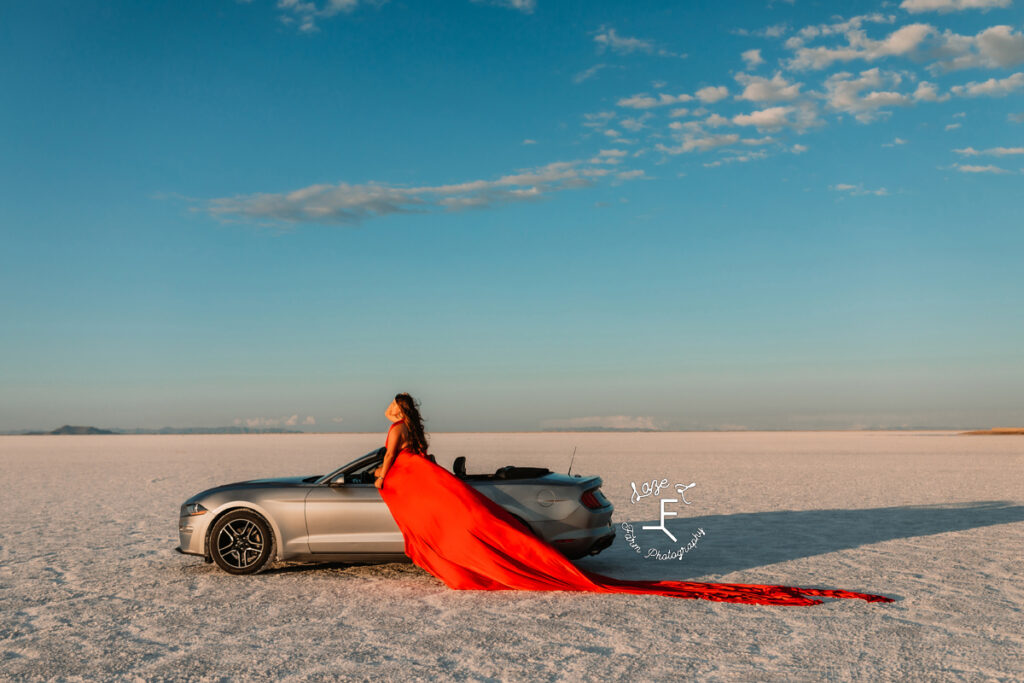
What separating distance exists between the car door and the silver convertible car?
1 cm

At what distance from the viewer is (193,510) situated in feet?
31.7

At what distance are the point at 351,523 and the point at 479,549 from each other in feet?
4.68

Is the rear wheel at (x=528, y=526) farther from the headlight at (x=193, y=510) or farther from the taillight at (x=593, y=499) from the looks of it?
the headlight at (x=193, y=510)

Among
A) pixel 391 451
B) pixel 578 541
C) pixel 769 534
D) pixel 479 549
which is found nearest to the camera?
pixel 479 549

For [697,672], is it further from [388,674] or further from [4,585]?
[4,585]

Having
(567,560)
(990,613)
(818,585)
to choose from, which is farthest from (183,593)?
(990,613)

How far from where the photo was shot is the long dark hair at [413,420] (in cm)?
922

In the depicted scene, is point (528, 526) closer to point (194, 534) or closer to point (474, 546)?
point (474, 546)

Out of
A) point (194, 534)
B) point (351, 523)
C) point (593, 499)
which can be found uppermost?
point (593, 499)

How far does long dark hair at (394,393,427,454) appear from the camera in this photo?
922 centimetres

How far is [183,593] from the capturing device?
866 centimetres

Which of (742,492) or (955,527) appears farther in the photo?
(742,492)

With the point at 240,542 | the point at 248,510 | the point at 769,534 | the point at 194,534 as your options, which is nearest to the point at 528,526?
the point at 248,510

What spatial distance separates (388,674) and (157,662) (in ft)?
5.44
